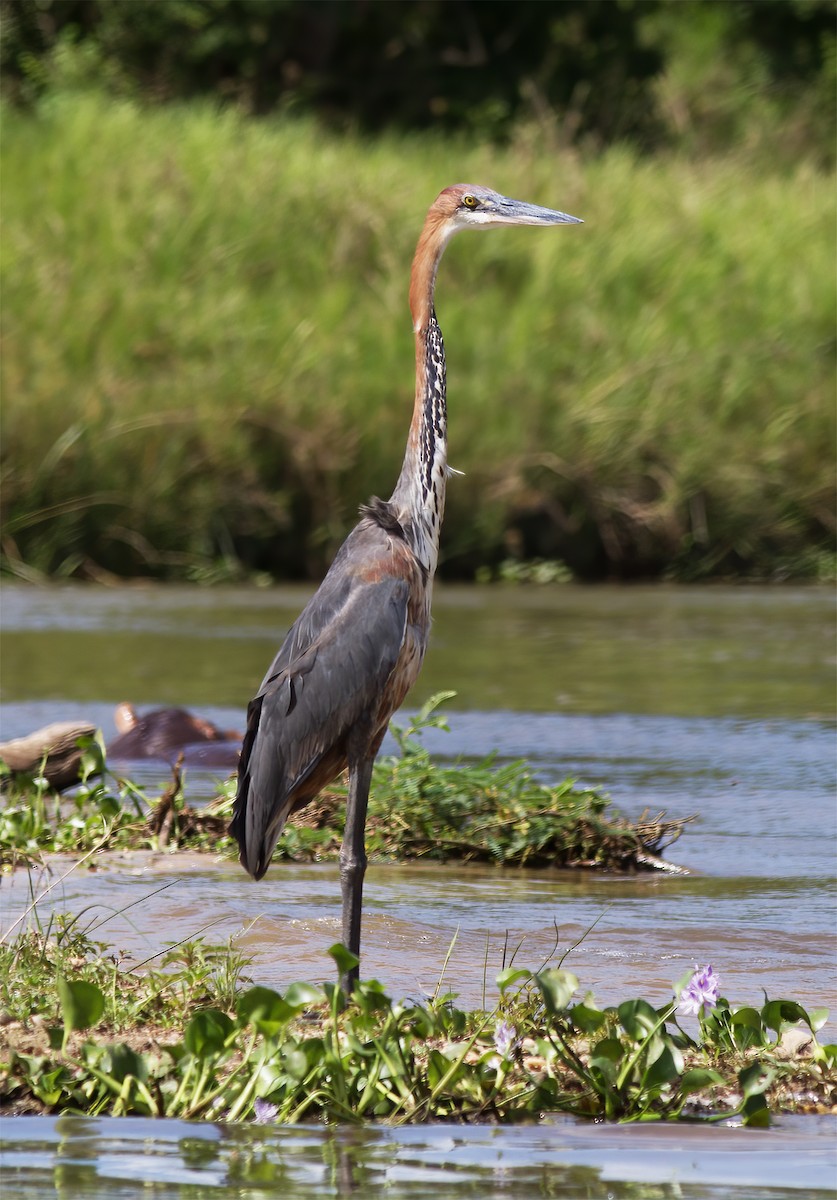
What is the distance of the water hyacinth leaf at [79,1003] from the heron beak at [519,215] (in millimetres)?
2550

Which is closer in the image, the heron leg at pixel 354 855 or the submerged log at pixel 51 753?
the heron leg at pixel 354 855

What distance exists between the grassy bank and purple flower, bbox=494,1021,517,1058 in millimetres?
10173

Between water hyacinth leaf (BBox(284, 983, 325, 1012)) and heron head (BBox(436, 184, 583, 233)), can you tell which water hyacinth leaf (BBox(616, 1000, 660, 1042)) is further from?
heron head (BBox(436, 184, 583, 233))

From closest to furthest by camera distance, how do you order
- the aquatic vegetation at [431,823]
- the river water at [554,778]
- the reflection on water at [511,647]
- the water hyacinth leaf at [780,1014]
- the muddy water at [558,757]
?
the river water at [554,778] → the water hyacinth leaf at [780,1014] → the muddy water at [558,757] → the aquatic vegetation at [431,823] → the reflection on water at [511,647]

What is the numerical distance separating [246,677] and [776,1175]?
714 cm

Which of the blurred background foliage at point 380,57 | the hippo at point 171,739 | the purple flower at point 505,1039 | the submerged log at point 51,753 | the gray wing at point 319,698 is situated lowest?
the hippo at point 171,739

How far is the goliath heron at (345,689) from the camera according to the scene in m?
4.61

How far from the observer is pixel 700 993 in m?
4.00

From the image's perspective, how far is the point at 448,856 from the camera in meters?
6.34

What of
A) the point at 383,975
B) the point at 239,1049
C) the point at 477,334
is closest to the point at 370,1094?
the point at 239,1049

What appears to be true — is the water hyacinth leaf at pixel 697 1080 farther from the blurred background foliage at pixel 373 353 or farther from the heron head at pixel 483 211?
the blurred background foliage at pixel 373 353

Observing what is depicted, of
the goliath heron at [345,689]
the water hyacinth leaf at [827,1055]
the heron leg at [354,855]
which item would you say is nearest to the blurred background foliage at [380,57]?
the goliath heron at [345,689]

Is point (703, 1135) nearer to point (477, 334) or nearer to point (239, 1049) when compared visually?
point (239, 1049)

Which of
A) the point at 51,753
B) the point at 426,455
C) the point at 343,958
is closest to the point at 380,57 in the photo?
the point at 51,753
